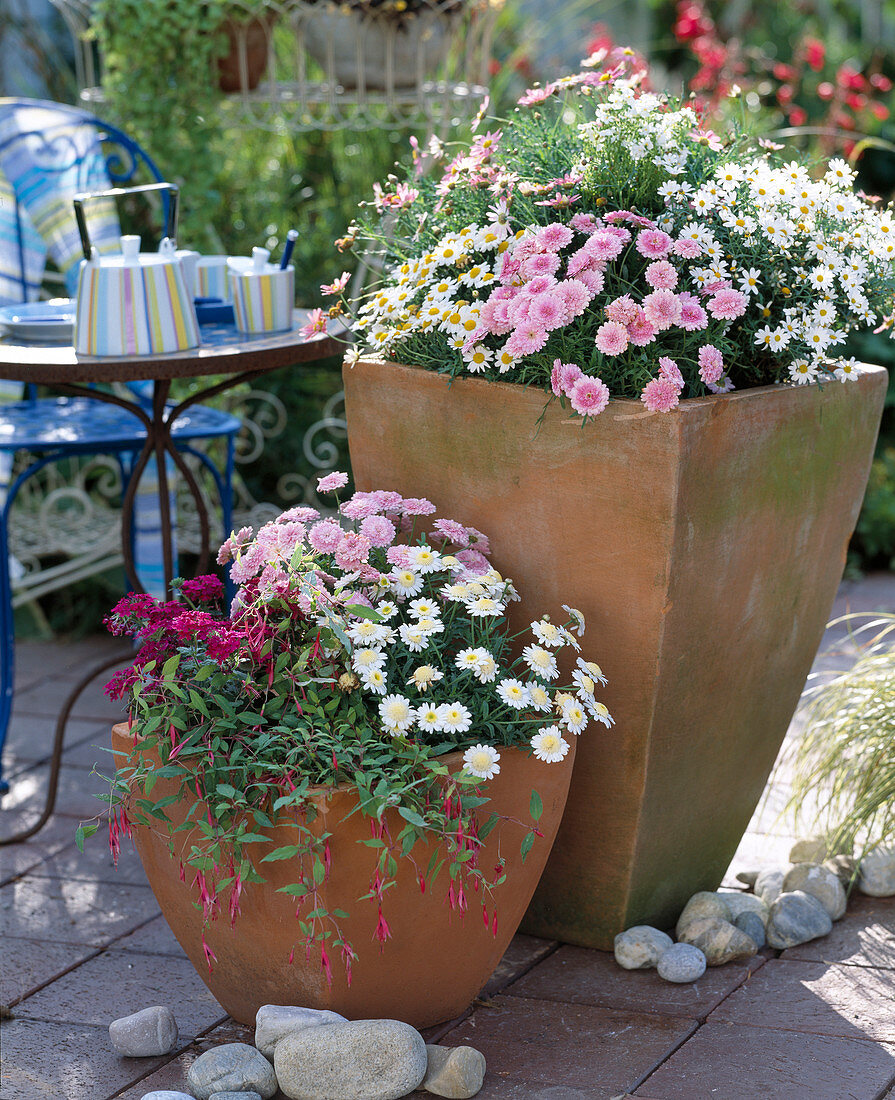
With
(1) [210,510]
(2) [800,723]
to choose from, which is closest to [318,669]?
(2) [800,723]

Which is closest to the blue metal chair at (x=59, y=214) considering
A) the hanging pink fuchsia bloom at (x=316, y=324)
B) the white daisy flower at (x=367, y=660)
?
the hanging pink fuchsia bloom at (x=316, y=324)

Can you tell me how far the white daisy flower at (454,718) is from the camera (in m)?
1.51

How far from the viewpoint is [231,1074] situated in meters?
1.52

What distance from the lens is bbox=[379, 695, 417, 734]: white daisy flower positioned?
4.98 feet

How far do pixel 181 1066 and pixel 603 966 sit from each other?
61cm

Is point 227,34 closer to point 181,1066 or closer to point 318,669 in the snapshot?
point 318,669

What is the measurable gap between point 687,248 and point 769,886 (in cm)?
101

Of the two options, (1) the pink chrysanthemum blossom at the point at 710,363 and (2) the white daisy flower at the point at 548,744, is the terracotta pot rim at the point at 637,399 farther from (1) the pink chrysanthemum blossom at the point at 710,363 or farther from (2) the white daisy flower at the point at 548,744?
(2) the white daisy flower at the point at 548,744

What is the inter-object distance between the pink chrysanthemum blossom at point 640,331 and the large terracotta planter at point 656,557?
8 centimetres

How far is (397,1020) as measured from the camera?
1.59 meters

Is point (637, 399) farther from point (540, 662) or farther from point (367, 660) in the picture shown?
point (367, 660)

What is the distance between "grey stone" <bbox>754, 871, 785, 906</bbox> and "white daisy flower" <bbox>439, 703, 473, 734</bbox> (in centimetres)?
75

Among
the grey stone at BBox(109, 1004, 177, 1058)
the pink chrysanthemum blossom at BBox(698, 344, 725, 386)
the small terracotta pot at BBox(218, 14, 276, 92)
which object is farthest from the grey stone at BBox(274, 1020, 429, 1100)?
the small terracotta pot at BBox(218, 14, 276, 92)

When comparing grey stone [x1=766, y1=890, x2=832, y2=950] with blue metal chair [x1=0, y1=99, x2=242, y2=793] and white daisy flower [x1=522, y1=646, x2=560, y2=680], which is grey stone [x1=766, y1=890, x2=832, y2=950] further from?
blue metal chair [x1=0, y1=99, x2=242, y2=793]
